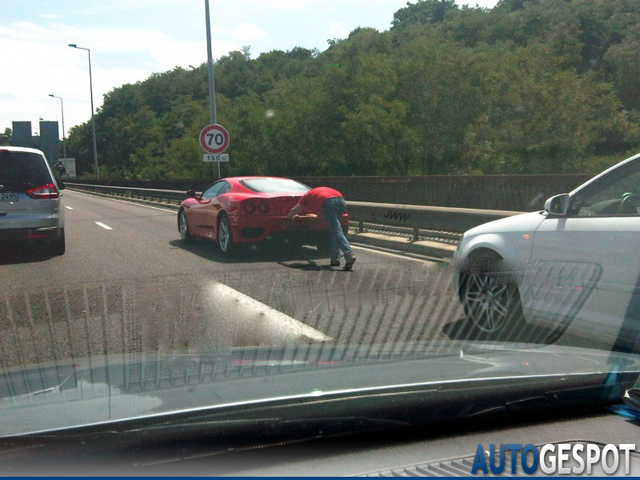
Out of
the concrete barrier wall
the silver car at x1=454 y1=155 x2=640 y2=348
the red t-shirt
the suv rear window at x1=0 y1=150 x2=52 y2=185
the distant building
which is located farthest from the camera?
the distant building

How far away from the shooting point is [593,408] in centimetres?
279

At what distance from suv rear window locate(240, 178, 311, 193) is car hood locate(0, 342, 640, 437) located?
8.39 meters

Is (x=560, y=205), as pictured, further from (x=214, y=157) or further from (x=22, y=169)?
(x=214, y=157)

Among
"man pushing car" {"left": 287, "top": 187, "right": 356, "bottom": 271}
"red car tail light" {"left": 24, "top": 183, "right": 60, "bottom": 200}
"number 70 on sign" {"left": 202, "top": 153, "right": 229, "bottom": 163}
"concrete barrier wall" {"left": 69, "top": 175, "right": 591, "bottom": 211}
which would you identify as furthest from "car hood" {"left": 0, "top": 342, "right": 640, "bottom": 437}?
"number 70 on sign" {"left": 202, "top": 153, "right": 229, "bottom": 163}

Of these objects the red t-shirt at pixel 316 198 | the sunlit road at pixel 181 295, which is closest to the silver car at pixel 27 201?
the sunlit road at pixel 181 295

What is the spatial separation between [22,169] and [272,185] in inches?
160

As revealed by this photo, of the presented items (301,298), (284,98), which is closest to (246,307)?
(301,298)

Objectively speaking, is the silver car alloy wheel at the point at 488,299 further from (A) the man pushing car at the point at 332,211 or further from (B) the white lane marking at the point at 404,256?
(B) the white lane marking at the point at 404,256

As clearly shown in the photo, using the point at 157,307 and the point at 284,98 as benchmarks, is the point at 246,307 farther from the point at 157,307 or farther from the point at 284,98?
the point at 284,98

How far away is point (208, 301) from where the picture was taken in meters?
7.80

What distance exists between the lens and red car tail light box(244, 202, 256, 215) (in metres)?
11.4

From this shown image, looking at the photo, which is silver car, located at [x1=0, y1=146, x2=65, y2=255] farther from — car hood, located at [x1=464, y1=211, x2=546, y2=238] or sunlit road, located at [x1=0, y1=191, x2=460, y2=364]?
car hood, located at [x1=464, y1=211, x2=546, y2=238]

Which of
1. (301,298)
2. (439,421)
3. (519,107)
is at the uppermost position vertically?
(519,107)

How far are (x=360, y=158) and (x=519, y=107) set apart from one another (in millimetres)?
8879
